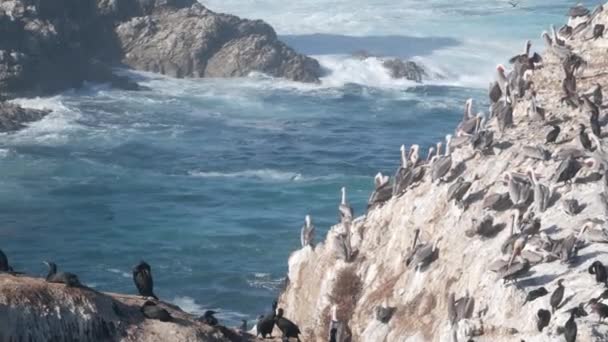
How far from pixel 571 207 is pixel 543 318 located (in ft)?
11.2

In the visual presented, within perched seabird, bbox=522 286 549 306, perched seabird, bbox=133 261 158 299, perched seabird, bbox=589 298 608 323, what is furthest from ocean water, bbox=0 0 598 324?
perched seabird, bbox=589 298 608 323

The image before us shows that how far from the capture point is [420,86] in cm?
9462

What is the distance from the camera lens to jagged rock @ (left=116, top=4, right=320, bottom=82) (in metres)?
90.7

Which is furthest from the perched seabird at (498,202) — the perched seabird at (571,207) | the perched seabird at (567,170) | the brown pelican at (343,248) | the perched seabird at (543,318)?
the brown pelican at (343,248)

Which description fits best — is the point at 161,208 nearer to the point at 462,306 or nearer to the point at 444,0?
the point at 462,306

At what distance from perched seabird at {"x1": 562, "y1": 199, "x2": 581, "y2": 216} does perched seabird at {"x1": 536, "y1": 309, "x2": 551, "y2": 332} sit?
3230 mm

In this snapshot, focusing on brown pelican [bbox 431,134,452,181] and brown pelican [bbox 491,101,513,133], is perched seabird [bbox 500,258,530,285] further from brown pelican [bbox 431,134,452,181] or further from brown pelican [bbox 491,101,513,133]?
brown pelican [bbox 491,101,513,133]

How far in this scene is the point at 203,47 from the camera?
91188mm

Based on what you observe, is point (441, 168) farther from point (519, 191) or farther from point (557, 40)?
point (557, 40)

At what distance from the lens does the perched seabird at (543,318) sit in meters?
22.1

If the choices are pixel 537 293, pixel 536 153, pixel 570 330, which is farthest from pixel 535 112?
pixel 570 330

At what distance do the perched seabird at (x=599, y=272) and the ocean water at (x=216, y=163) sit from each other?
25.4m

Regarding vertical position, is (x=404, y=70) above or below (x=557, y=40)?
below

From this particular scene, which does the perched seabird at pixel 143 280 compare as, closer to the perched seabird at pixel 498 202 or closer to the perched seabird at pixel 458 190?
the perched seabird at pixel 458 190
